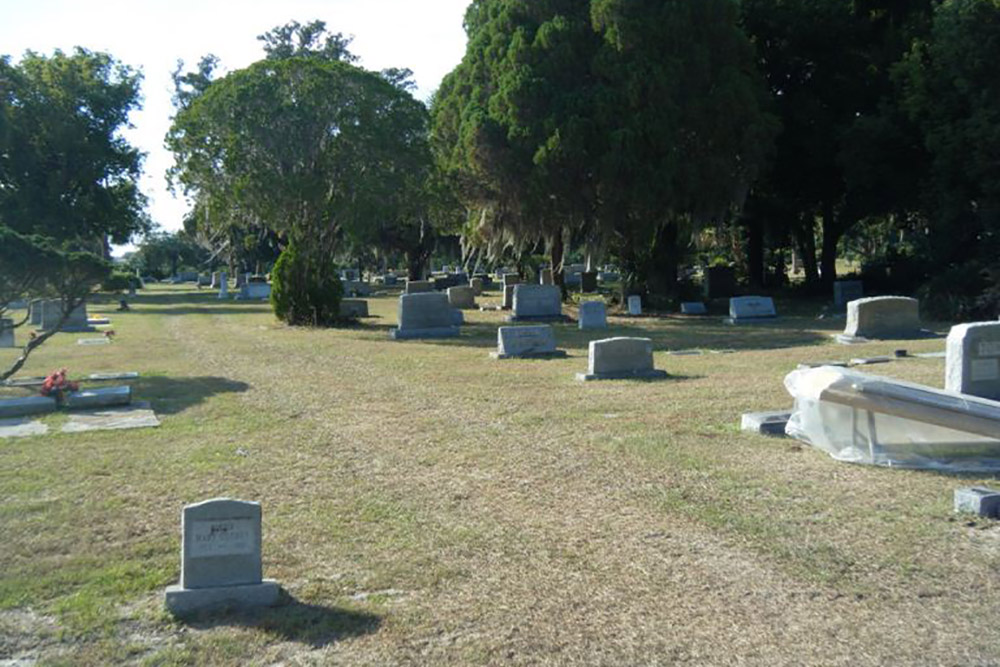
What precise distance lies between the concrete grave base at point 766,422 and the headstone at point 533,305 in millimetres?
16176

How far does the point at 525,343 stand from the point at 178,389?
19.7 ft

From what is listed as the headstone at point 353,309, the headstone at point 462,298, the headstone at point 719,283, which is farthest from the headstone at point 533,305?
the headstone at point 719,283

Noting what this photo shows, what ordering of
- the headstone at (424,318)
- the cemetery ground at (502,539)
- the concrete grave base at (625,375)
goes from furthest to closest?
the headstone at (424,318)
the concrete grave base at (625,375)
the cemetery ground at (502,539)

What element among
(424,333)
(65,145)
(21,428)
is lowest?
(21,428)

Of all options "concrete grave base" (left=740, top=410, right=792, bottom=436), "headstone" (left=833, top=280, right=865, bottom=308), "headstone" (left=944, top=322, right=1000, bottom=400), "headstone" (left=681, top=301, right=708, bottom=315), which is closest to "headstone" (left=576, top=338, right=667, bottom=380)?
"concrete grave base" (left=740, top=410, right=792, bottom=436)

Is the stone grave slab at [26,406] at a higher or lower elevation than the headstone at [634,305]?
lower

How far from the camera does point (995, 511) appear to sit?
607 centimetres

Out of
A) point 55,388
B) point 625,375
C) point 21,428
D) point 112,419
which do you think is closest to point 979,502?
point 625,375

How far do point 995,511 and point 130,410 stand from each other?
915cm

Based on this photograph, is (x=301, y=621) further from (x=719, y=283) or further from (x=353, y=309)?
(x=719, y=283)

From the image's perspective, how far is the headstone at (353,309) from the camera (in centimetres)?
2630

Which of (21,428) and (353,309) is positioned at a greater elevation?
(353,309)

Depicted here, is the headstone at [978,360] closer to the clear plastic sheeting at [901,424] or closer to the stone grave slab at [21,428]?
the clear plastic sheeting at [901,424]

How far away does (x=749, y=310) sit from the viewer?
80.7ft
